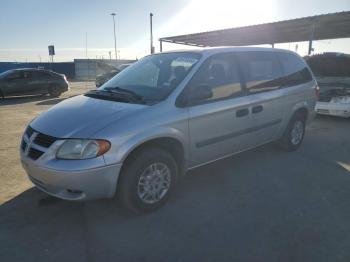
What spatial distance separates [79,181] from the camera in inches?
126

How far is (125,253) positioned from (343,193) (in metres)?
3.00

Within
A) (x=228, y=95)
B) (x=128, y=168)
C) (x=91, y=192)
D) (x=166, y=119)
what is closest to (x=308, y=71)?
(x=228, y=95)

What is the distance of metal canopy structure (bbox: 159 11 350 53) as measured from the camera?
15491 millimetres

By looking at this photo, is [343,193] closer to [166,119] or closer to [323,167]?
[323,167]

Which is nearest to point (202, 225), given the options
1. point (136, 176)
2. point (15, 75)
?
point (136, 176)

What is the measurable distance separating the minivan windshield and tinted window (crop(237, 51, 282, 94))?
Result: 868 millimetres

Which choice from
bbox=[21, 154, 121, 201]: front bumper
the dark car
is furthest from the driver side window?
bbox=[21, 154, 121, 201]: front bumper

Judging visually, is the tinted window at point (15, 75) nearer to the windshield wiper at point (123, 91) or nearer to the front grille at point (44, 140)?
the windshield wiper at point (123, 91)

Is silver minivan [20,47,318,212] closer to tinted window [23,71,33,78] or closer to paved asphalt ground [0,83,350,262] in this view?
paved asphalt ground [0,83,350,262]

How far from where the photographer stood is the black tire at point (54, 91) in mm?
16900

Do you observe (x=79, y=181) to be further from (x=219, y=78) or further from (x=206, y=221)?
(x=219, y=78)

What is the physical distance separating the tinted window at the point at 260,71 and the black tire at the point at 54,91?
13883 millimetres

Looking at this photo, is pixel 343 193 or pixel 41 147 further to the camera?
pixel 343 193

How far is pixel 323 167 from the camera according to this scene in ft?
17.7
